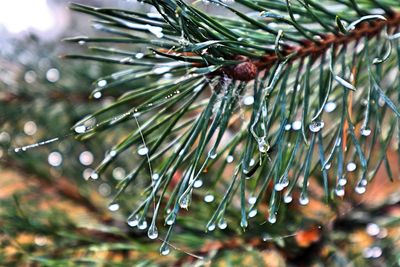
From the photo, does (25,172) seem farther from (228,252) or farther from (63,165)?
(228,252)

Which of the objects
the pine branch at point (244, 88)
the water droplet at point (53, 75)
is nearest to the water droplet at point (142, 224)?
the pine branch at point (244, 88)

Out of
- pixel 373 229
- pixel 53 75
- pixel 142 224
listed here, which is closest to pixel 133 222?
pixel 142 224

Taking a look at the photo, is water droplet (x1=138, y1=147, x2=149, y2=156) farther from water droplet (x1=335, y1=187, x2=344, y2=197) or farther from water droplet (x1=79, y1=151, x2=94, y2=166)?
water droplet (x1=79, y1=151, x2=94, y2=166)

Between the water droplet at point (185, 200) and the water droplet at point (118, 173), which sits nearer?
the water droplet at point (185, 200)

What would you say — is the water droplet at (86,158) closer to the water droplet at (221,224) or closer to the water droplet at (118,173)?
the water droplet at (118,173)

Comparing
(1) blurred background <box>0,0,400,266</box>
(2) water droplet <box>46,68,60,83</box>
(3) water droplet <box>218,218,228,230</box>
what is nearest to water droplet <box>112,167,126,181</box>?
(1) blurred background <box>0,0,400,266</box>

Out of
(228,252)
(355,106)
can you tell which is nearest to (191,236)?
(228,252)

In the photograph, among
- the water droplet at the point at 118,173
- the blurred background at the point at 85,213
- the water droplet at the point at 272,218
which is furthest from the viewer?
the water droplet at the point at 118,173

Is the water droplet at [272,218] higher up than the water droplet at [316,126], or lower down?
lower down
